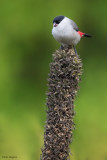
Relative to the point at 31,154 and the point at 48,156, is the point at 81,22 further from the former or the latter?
the point at 48,156

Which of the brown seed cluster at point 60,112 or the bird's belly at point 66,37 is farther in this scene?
the bird's belly at point 66,37

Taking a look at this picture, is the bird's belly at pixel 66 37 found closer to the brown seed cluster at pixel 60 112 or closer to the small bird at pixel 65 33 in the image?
the small bird at pixel 65 33

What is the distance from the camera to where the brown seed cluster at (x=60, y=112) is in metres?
1.45

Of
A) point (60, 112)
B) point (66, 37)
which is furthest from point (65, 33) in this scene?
point (60, 112)

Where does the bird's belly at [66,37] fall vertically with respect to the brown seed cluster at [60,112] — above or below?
above

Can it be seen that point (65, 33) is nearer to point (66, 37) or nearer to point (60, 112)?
point (66, 37)

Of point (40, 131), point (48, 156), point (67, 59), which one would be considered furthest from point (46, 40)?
point (48, 156)

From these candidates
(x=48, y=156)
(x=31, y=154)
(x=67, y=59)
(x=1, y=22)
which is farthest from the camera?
(x=1, y=22)

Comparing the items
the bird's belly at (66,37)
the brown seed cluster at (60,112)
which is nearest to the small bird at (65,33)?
the bird's belly at (66,37)

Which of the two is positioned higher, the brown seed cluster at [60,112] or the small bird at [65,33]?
the small bird at [65,33]

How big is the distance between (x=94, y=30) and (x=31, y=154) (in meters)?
1.64

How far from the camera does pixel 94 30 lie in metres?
3.61

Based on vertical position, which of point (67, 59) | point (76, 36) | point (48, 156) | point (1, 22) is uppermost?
point (1, 22)

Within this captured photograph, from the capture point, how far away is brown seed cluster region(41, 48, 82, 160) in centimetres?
145
